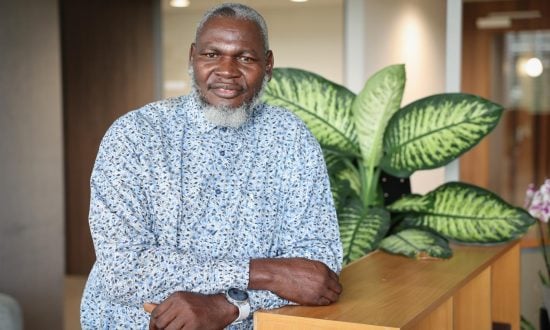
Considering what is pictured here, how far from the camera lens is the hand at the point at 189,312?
6.90ft

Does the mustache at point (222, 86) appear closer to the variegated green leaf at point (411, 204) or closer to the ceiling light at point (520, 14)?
the variegated green leaf at point (411, 204)

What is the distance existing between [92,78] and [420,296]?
505 centimetres

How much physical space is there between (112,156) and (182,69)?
3.17 meters

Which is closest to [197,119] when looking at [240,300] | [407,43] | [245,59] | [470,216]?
[245,59]

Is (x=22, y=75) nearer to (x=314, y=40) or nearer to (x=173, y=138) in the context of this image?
(x=314, y=40)

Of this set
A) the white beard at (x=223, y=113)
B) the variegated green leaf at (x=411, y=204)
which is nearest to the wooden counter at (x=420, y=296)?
the variegated green leaf at (x=411, y=204)

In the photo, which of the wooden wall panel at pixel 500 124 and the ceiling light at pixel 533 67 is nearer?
the wooden wall panel at pixel 500 124

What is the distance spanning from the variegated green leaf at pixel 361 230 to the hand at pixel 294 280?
3.43ft

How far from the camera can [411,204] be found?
349 cm

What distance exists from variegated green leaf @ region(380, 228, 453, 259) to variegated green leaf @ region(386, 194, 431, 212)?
15cm

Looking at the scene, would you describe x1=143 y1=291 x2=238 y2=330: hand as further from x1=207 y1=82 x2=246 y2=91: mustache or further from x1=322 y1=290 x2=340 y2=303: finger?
x1=207 y1=82 x2=246 y2=91: mustache

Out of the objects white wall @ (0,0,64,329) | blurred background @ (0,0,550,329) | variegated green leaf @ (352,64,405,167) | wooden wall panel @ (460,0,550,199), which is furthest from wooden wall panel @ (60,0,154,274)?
variegated green leaf @ (352,64,405,167)

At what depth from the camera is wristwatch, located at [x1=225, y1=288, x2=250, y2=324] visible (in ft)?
7.25

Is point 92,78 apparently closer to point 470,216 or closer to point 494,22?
point 494,22
